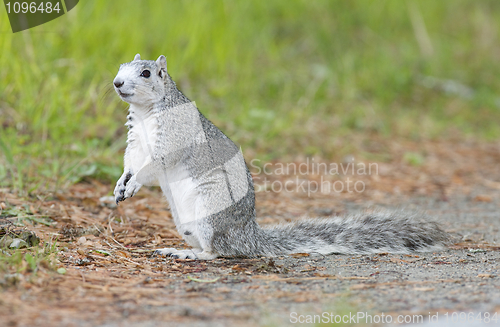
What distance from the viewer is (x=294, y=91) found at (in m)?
6.76

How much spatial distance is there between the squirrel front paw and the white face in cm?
40

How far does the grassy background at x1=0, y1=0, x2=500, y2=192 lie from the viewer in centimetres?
436

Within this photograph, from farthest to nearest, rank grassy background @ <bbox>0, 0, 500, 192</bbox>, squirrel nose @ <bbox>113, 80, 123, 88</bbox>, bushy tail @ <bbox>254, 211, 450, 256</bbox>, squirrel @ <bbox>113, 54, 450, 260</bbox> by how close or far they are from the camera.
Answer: grassy background @ <bbox>0, 0, 500, 192</bbox> → bushy tail @ <bbox>254, 211, 450, 256</bbox> → squirrel @ <bbox>113, 54, 450, 260</bbox> → squirrel nose @ <bbox>113, 80, 123, 88</bbox>

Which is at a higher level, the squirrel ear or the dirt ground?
the squirrel ear

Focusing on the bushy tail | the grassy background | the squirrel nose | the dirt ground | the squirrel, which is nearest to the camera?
the dirt ground

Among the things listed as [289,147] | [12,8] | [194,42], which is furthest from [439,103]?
[12,8]

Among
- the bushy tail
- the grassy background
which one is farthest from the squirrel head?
the grassy background

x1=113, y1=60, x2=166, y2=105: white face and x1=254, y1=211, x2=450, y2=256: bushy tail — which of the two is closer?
x1=113, y1=60, x2=166, y2=105: white face

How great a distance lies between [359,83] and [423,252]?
4.75 metres

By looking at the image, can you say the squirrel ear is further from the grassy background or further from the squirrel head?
the grassy background

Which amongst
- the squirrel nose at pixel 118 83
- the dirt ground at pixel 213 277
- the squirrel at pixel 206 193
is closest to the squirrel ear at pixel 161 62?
the squirrel at pixel 206 193

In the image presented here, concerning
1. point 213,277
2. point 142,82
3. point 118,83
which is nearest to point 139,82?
point 142,82

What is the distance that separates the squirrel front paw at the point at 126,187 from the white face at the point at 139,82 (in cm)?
40

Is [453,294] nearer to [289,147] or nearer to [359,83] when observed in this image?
[289,147]
